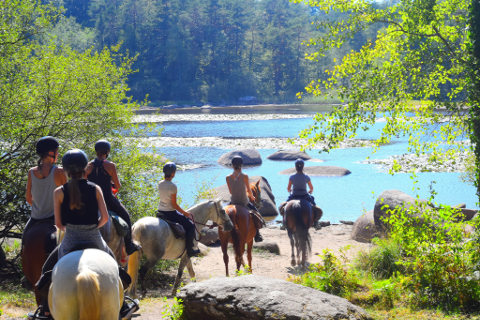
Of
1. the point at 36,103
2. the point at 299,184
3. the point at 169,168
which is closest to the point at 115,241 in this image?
the point at 169,168

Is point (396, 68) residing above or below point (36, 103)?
above

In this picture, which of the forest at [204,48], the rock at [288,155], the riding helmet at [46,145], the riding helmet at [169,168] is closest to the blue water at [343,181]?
the rock at [288,155]

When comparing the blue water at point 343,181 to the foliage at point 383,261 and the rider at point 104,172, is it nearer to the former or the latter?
the foliage at point 383,261

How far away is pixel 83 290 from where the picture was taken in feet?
16.1

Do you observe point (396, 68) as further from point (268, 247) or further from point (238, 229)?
point (268, 247)

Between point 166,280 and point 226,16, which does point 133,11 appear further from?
point 166,280

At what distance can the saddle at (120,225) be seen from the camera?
828cm

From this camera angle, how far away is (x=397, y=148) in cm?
4506

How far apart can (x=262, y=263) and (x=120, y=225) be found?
7.41 meters

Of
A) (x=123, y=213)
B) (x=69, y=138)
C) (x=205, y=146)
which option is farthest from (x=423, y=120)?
(x=205, y=146)

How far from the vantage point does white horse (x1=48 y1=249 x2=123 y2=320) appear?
16.1ft

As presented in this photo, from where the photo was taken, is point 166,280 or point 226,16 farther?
point 226,16

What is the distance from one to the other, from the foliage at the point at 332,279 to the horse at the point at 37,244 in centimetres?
410

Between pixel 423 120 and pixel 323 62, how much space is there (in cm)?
10858
